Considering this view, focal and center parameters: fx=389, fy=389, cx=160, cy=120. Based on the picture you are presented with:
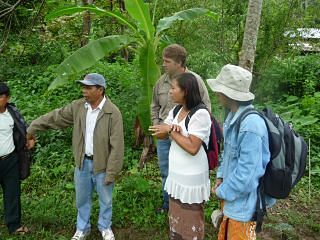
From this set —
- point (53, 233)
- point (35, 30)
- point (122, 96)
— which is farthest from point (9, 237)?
point (35, 30)

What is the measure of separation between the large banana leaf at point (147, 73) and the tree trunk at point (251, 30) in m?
1.13

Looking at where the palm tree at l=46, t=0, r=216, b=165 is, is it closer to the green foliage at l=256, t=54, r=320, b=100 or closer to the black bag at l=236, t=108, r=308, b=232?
the black bag at l=236, t=108, r=308, b=232

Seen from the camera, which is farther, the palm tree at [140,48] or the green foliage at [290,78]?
the green foliage at [290,78]

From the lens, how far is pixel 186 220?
3.19 meters

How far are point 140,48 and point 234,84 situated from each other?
266 cm

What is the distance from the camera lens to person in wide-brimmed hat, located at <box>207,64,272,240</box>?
99.4 inches

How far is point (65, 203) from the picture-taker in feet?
15.6

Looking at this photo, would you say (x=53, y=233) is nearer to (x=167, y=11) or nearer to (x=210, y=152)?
(x=210, y=152)

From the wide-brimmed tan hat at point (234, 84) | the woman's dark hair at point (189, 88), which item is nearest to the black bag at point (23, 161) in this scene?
the woman's dark hair at point (189, 88)

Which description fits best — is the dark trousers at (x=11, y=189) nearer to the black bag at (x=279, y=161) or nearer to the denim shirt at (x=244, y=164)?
the denim shirt at (x=244, y=164)

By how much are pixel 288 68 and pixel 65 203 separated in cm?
607

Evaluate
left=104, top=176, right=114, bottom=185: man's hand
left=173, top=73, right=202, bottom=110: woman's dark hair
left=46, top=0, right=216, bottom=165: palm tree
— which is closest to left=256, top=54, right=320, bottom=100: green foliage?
left=46, top=0, right=216, bottom=165: palm tree

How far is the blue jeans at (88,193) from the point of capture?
3740 mm

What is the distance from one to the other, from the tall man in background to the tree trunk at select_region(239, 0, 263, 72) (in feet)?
4.35
